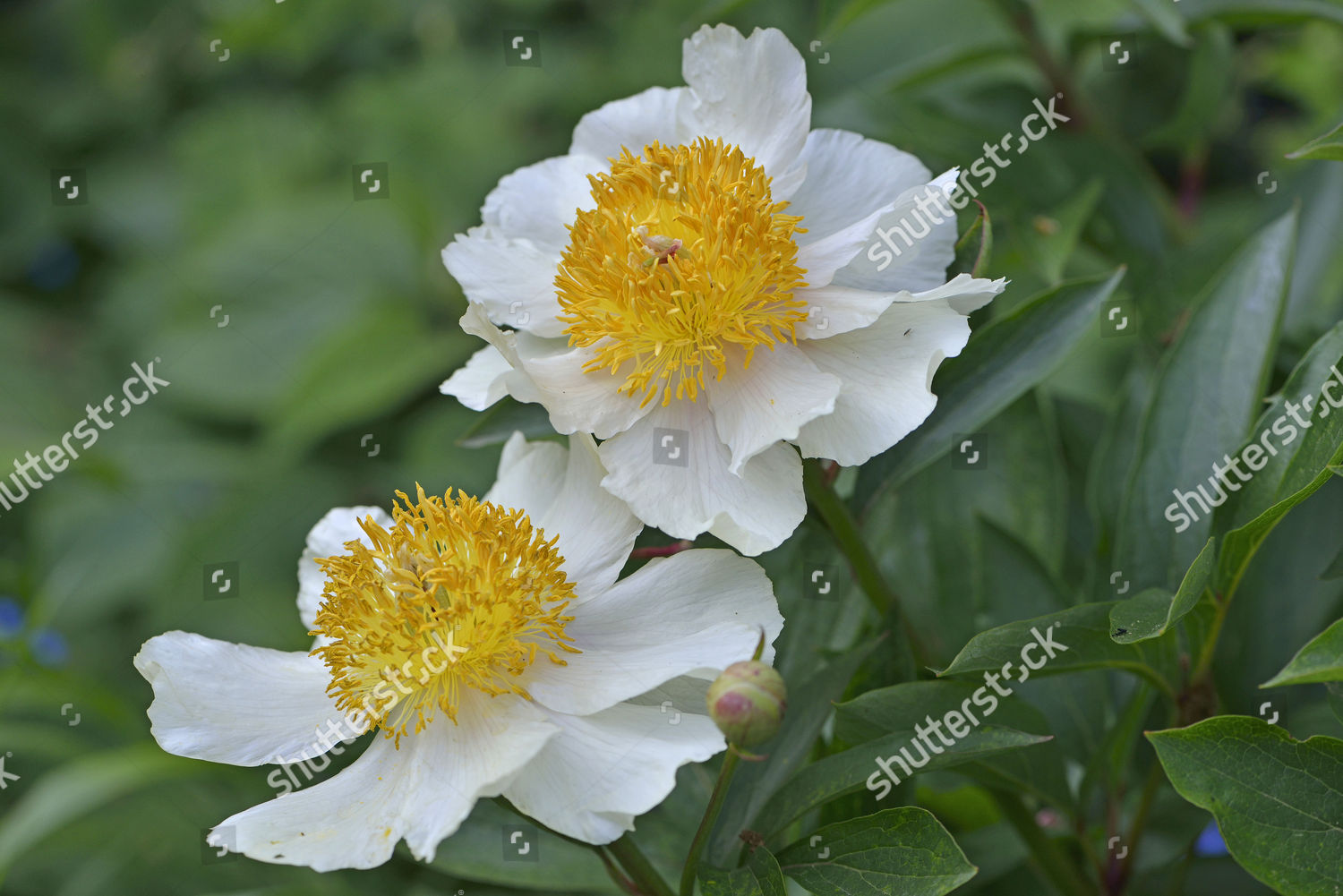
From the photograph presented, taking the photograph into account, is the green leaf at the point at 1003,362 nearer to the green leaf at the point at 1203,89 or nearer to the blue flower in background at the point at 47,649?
the green leaf at the point at 1203,89

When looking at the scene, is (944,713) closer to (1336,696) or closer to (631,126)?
(1336,696)

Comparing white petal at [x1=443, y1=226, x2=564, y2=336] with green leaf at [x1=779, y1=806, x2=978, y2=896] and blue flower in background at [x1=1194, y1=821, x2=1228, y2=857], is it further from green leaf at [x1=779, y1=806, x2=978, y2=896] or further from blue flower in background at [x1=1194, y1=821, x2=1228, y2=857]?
blue flower in background at [x1=1194, y1=821, x2=1228, y2=857]

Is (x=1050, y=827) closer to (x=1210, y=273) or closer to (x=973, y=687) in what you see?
(x=973, y=687)

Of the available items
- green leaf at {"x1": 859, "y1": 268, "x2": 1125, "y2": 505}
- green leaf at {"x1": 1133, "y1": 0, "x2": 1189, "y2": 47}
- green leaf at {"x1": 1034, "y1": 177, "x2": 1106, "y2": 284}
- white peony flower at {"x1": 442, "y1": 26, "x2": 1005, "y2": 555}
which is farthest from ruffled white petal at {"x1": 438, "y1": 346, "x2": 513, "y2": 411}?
green leaf at {"x1": 1133, "y1": 0, "x2": 1189, "y2": 47}

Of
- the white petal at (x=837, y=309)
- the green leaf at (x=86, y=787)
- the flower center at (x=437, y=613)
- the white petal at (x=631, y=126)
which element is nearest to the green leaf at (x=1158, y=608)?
the white petal at (x=837, y=309)

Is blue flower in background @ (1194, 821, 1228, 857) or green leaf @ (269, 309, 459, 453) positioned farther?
green leaf @ (269, 309, 459, 453)

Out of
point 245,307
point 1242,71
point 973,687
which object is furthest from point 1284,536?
point 245,307
